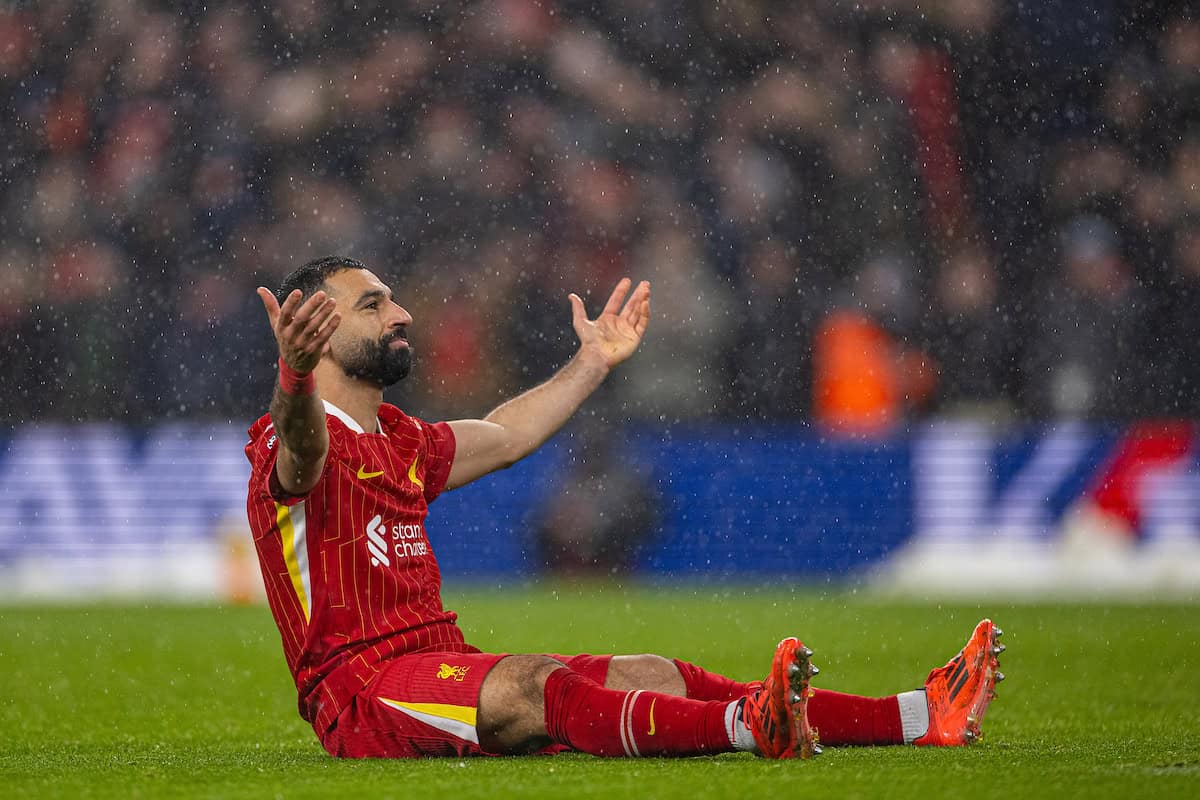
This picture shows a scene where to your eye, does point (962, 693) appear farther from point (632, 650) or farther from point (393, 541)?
point (632, 650)

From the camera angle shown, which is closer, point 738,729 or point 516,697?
point 738,729

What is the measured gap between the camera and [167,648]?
792 centimetres

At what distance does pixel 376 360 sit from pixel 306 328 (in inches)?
25.0

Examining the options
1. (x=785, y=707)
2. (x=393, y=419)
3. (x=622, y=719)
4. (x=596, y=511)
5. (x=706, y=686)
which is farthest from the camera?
(x=596, y=511)

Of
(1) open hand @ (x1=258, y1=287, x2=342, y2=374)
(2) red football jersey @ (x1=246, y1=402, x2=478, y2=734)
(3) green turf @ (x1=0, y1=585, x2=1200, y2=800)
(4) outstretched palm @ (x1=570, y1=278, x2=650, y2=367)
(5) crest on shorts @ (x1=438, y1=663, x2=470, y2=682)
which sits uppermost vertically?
(4) outstretched palm @ (x1=570, y1=278, x2=650, y2=367)

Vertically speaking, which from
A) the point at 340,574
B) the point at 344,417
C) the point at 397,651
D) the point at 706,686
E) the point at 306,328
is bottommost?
the point at 706,686

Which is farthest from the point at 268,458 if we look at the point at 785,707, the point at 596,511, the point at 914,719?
the point at 596,511

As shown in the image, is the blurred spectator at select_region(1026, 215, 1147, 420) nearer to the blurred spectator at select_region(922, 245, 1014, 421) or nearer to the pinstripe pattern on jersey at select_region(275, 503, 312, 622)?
the blurred spectator at select_region(922, 245, 1014, 421)

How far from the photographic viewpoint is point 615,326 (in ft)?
16.7

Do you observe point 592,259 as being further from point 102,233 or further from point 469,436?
point 469,436

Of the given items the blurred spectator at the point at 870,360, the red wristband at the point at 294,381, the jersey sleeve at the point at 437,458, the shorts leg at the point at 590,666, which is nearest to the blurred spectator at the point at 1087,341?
the blurred spectator at the point at 870,360

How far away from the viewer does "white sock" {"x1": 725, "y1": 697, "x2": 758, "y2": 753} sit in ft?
11.9

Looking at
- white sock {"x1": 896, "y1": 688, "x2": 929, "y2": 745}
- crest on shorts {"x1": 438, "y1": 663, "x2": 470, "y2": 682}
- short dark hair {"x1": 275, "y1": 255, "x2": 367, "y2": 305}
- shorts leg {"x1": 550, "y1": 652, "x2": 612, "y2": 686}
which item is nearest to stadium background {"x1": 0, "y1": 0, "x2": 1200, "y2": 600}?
short dark hair {"x1": 275, "y1": 255, "x2": 367, "y2": 305}

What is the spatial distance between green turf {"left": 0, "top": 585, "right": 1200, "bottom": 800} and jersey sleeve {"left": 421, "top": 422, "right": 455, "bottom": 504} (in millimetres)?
765
